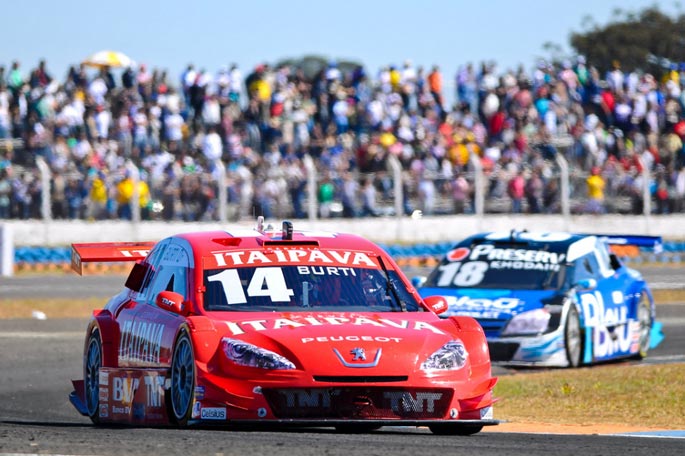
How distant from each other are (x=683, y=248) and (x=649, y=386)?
1788 cm

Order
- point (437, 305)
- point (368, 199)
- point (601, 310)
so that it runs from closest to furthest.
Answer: point (437, 305) < point (601, 310) < point (368, 199)

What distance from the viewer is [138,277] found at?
9648 mm

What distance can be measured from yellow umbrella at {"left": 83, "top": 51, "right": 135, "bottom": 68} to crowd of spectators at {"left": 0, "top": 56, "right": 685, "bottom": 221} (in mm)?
214

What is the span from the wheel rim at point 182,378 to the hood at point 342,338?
23 cm

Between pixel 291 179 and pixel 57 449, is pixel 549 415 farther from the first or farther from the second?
pixel 291 179

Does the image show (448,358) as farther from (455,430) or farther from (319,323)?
(319,323)

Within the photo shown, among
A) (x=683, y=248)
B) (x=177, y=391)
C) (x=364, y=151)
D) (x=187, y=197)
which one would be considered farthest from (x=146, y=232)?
(x=177, y=391)

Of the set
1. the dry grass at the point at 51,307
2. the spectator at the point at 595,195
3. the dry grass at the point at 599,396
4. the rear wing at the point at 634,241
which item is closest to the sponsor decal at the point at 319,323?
the dry grass at the point at 599,396

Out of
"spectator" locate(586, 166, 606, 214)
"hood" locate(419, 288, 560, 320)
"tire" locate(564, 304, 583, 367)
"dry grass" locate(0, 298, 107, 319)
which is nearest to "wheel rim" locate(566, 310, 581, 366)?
"tire" locate(564, 304, 583, 367)

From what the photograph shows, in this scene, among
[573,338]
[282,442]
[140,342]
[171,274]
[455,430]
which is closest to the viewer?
[282,442]

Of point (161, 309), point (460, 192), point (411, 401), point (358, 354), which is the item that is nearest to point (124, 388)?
point (161, 309)

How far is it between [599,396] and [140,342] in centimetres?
437

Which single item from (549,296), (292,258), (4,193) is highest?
(292,258)

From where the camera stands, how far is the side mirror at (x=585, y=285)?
14.6 metres
